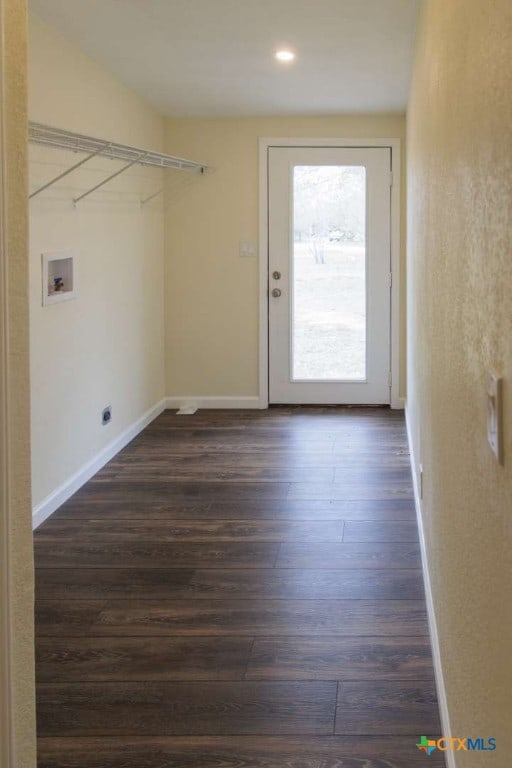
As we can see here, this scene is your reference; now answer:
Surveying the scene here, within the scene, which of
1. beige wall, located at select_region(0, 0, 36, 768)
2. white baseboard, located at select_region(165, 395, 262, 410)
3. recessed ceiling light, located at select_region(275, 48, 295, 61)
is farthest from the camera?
white baseboard, located at select_region(165, 395, 262, 410)

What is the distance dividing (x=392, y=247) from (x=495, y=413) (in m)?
6.08

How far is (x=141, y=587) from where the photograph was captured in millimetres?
3525

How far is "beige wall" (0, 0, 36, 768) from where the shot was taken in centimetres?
158

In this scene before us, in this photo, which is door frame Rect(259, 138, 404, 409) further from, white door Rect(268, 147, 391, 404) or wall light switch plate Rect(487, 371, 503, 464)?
wall light switch plate Rect(487, 371, 503, 464)

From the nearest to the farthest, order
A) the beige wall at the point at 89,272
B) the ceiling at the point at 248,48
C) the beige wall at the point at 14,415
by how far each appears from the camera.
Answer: the beige wall at the point at 14,415
the ceiling at the point at 248,48
the beige wall at the point at 89,272

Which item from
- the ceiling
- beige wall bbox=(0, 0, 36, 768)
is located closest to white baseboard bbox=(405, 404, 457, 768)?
beige wall bbox=(0, 0, 36, 768)

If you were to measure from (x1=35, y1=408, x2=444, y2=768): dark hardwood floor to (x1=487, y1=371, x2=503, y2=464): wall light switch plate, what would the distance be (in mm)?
1276

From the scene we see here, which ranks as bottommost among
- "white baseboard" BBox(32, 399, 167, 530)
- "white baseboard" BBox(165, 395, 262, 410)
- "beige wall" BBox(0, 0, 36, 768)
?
"white baseboard" BBox(32, 399, 167, 530)

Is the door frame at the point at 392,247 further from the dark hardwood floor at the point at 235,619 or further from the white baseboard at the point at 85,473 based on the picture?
the dark hardwood floor at the point at 235,619

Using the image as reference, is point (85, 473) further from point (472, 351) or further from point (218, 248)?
point (472, 351)

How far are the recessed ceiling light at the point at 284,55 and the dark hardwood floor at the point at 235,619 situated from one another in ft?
7.62

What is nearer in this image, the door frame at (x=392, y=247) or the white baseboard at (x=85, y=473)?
the white baseboard at (x=85, y=473)

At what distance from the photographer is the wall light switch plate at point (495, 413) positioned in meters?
1.24

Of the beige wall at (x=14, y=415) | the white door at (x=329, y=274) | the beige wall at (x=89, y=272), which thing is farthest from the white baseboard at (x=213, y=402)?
the beige wall at (x=14, y=415)
